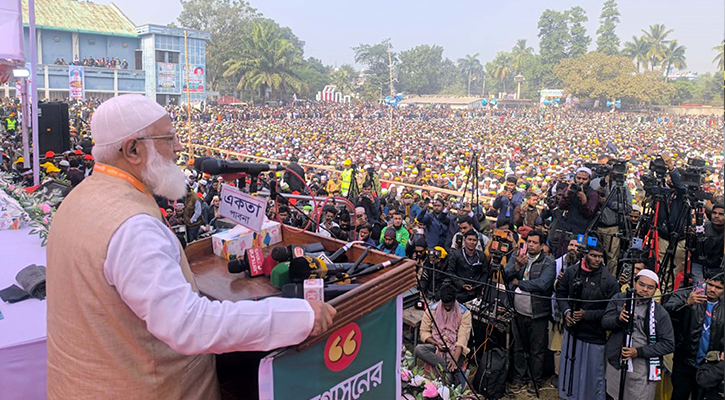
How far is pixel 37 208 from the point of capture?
154 inches

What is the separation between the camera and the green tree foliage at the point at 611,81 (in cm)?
2686

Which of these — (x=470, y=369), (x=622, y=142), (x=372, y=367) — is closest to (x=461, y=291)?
(x=470, y=369)

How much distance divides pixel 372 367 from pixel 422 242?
169 inches

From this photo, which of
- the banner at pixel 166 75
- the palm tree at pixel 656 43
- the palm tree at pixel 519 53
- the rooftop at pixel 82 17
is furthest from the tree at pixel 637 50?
the rooftop at pixel 82 17

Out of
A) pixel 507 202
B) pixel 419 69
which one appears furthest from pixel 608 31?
pixel 507 202

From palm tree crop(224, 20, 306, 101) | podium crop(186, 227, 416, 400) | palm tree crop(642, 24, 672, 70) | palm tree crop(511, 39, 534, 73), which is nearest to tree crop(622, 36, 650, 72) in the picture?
palm tree crop(642, 24, 672, 70)

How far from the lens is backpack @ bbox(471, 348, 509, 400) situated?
402 cm

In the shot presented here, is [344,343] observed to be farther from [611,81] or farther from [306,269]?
[611,81]

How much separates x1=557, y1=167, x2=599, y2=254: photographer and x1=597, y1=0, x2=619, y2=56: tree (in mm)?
28519

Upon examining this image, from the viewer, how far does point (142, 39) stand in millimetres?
31734

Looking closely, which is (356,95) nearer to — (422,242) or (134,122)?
(422,242)

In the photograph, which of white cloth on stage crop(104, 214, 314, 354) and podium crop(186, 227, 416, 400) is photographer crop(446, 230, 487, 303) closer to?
podium crop(186, 227, 416, 400)

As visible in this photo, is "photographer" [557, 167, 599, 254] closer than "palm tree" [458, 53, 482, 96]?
Yes

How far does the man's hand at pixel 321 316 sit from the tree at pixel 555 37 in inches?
1365
